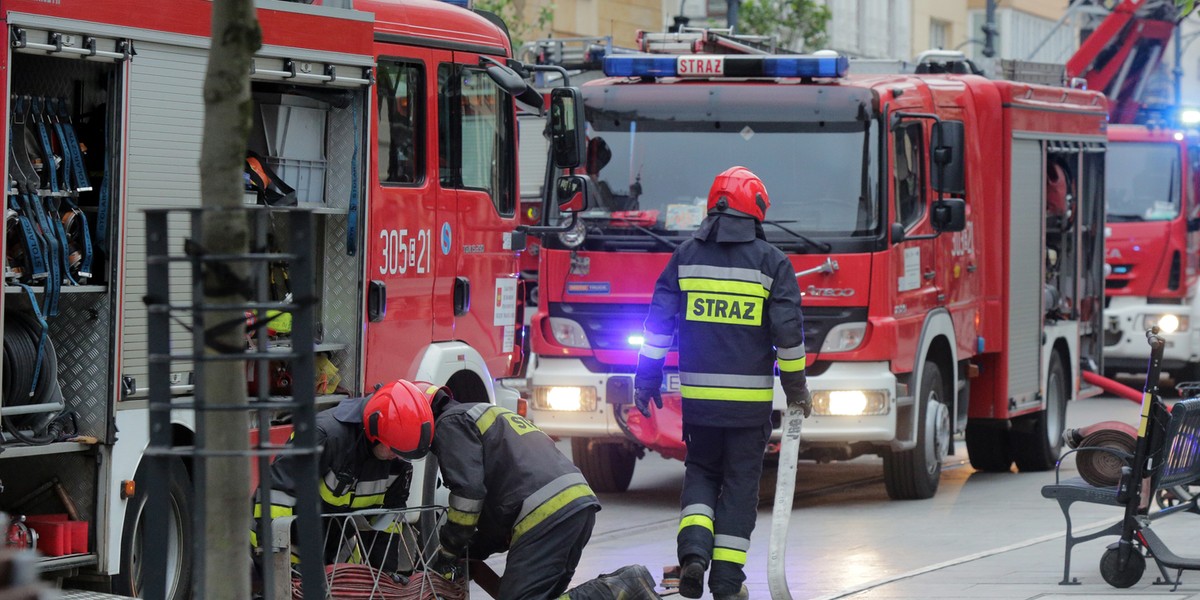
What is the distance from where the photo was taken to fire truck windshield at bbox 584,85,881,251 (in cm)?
1111

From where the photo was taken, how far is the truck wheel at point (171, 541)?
704 centimetres

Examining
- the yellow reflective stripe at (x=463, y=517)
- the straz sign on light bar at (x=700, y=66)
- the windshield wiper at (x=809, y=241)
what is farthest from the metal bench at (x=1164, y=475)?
the straz sign on light bar at (x=700, y=66)

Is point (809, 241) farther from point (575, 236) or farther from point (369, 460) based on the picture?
point (369, 460)

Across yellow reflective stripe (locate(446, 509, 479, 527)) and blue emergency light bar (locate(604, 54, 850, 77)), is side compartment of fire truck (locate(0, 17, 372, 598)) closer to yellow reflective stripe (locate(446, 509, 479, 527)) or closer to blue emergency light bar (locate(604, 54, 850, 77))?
yellow reflective stripe (locate(446, 509, 479, 527))

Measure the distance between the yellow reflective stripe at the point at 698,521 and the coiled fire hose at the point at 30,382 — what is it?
2.70m

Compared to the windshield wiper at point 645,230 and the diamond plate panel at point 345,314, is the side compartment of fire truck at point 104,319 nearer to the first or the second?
the diamond plate panel at point 345,314

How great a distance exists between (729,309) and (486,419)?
1820 millimetres

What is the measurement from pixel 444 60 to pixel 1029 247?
225 inches

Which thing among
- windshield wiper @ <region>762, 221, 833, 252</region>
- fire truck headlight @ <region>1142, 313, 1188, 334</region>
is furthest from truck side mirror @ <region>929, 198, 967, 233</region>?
fire truck headlight @ <region>1142, 313, 1188, 334</region>

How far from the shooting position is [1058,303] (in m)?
14.3

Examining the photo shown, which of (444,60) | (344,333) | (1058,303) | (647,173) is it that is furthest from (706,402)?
(1058,303)

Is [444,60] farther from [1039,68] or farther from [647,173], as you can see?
[1039,68]

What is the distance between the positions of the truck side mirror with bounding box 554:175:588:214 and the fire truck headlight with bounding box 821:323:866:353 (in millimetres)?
1702

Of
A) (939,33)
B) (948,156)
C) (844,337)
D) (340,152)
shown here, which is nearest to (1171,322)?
(948,156)
